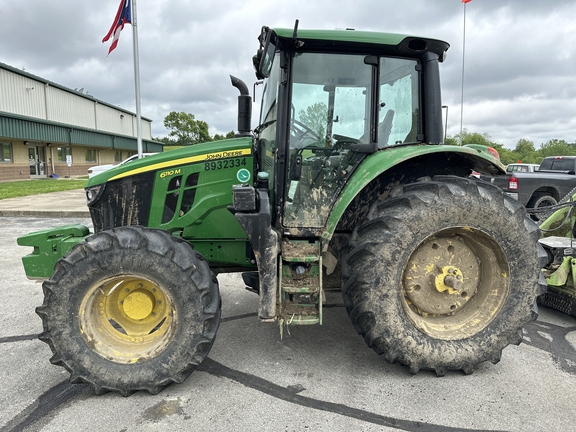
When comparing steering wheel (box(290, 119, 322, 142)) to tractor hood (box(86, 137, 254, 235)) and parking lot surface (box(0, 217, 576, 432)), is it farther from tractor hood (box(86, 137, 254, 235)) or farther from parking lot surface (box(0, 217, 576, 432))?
parking lot surface (box(0, 217, 576, 432))

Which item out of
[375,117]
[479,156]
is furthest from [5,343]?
[479,156]

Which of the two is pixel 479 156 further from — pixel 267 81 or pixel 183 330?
pixel 183 330

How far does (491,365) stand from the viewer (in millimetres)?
3113

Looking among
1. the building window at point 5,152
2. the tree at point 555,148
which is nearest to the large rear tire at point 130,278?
the building window at point 5,152

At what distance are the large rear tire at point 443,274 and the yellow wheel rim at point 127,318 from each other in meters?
1.34

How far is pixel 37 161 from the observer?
27.4 meters

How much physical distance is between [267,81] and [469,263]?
226 cm

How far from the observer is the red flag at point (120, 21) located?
12.5 m

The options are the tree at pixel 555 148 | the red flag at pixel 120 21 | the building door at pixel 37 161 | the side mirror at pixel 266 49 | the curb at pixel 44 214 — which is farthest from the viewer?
the tree at pixel 555 148

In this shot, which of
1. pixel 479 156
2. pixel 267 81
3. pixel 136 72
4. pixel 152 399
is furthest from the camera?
pixel 136 72

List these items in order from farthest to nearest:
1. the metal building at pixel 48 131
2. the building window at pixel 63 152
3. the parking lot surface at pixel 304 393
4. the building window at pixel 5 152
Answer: the building window at pixel 63 152
the metal building at pixel 48 131
the building window at pixel 5 152
the parking lot surface at pixel 304 393

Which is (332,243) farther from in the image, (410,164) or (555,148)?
(555,148)

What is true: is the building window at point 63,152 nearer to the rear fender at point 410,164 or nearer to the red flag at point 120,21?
the red flag at point 120,21

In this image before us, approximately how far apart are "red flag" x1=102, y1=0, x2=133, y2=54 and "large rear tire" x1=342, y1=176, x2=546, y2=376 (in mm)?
12496
